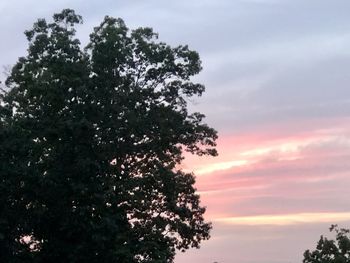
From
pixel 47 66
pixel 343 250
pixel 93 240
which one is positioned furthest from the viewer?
pixel 47 66

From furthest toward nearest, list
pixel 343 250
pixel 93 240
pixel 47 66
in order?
pixel 47 66 → pixel 93 240 → pixel 343 250

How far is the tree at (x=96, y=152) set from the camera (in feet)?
107

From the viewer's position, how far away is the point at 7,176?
3294 centimetres

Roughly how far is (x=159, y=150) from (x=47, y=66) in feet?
21.3

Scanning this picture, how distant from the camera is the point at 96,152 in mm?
33219

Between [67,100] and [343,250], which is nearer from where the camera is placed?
[343,250]

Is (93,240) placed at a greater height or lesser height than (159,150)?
lesser

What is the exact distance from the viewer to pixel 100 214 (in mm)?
32344

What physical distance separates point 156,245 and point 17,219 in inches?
262

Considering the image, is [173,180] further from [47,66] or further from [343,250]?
[343,250]

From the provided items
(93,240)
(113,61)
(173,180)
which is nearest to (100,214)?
(93,240)

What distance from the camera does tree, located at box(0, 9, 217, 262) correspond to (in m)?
32.6

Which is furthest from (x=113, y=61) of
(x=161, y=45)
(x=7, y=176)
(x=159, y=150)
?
(x=7, y=176)

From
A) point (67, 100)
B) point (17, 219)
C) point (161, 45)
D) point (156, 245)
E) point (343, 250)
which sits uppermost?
point (161, 45)
